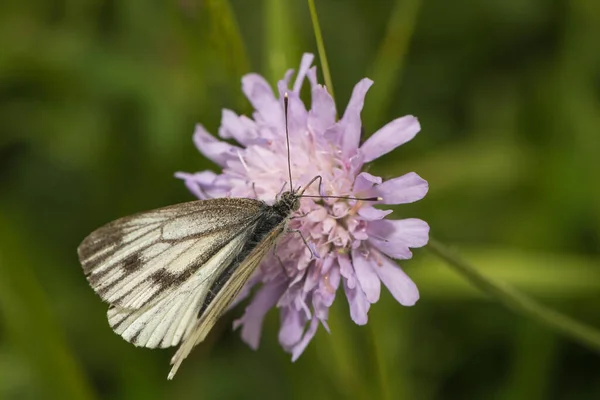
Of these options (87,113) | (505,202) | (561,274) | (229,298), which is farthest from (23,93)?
(561,274)

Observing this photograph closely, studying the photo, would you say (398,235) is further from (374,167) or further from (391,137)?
(374,167)

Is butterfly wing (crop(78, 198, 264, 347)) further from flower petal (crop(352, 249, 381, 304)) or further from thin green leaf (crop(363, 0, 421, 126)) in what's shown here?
thin green leaf (crop(363, 0, 421, 126))

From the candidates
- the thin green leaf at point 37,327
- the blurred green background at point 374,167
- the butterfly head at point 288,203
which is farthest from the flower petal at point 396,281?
the thin green leaf at point 37,327

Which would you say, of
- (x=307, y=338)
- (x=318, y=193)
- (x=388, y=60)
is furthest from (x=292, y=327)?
(x=388, y=60)

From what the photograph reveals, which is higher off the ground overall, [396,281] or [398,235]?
[398,235]

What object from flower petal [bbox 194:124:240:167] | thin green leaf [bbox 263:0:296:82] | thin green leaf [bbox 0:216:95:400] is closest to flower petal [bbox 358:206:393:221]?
flower petal [bbox 194:124:240:167]

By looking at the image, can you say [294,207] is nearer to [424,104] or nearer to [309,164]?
[309,164]
